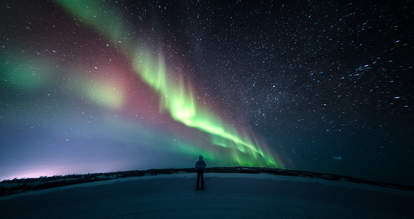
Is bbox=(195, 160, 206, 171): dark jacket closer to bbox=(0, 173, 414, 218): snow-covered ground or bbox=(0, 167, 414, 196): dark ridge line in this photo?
bbox=(0, 173, 414, 218): snow-covered ground

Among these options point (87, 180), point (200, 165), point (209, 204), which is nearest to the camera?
point (209, 204)

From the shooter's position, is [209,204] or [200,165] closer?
[209,204]

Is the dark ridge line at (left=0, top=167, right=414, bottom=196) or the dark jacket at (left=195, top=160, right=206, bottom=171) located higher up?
the dark jacket at (left=195, top=160, right=206, bottom=171)

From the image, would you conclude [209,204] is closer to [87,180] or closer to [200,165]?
[200,165]

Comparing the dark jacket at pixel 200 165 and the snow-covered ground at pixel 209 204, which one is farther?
the dark jacket at pixel 200 165

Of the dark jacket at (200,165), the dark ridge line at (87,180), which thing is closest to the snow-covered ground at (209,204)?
the dark jacket at (200,165)

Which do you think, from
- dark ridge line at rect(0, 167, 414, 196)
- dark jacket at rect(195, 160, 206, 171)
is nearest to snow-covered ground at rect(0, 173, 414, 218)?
dark jacket at rect(195, 160, 206, 171)

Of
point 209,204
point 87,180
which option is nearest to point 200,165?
point 209,204

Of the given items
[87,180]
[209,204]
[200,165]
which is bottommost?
[209,204]

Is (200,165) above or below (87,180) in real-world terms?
above

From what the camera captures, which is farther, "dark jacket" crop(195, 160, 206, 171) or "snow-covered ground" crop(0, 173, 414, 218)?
"dark jacket" crop(195, 160, 206, 171)

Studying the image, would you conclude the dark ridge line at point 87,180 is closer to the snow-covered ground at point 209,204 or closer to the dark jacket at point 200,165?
the snow-covered ground at point 209,204

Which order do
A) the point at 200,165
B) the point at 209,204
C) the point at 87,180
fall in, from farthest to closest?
the point at 87,180, the point at 200,165, the point at 209,204

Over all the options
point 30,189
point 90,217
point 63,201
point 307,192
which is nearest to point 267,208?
point 307,192
